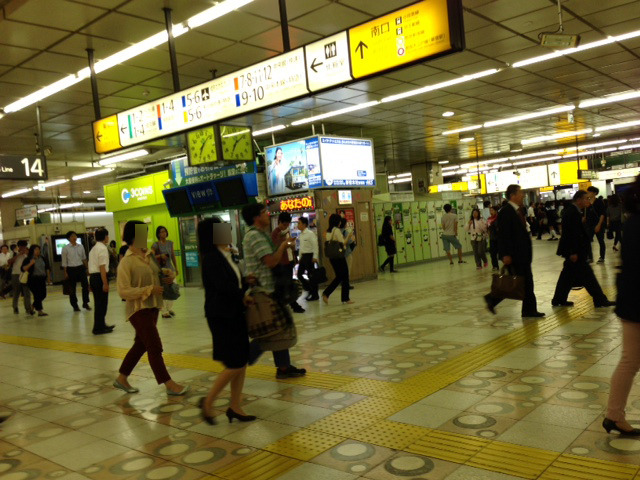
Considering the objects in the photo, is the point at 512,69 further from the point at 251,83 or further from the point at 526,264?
the point at 251,83

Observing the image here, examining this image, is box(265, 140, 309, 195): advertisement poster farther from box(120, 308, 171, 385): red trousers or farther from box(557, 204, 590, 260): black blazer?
box(120, 308, 171, 385): red trousers

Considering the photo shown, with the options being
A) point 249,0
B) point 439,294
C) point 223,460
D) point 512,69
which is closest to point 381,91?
point 512,69

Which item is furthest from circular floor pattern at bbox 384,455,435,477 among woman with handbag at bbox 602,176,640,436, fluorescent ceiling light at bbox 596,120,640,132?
fluorescent ceiling light at bbox 596,120,640,132

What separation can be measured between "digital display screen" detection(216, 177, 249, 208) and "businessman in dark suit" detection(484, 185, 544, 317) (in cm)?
717

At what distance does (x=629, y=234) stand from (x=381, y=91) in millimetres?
8213

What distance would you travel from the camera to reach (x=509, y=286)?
21.1 ft

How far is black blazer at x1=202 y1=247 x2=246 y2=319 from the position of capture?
390 centimetres

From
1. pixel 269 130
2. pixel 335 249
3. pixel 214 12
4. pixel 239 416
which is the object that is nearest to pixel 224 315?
pixel 239 416

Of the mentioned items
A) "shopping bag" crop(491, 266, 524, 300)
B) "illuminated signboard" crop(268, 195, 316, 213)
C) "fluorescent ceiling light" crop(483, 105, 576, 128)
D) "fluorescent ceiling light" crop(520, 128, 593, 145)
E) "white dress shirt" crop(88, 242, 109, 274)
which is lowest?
"shopping bag" crop(491, 266, 524, 300)

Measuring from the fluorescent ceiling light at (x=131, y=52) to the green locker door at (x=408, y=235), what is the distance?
11.0 meters

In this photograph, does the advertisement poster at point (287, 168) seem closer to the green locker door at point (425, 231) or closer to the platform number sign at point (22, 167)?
the platform number sign at point (22, 167)

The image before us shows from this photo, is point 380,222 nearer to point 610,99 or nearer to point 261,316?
point 610,99

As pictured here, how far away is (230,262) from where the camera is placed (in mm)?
4020

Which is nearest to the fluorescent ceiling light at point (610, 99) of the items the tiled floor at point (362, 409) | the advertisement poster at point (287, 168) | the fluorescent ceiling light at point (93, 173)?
the advertisement poster at point (287, 168)
